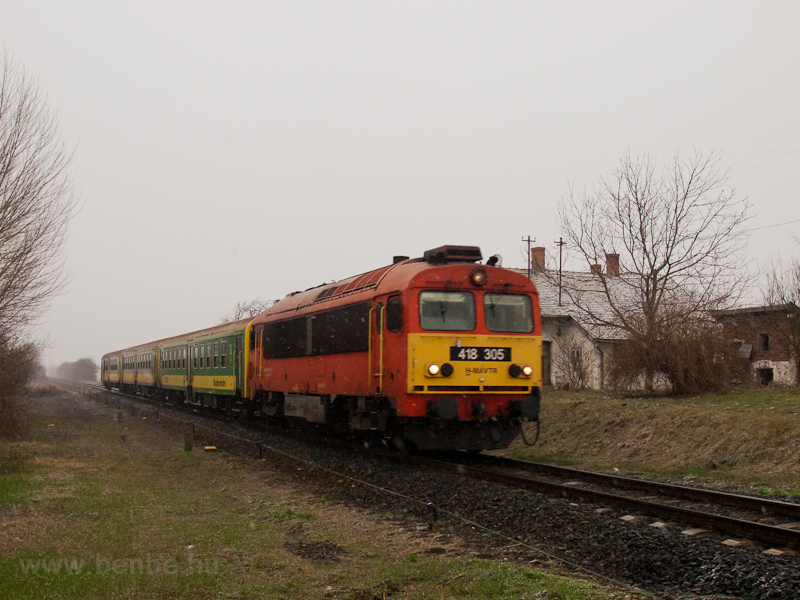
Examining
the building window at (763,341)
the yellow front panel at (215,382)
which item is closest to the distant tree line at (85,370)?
the yellow front panel at (215,382)

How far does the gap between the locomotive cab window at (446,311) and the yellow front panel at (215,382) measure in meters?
12.3

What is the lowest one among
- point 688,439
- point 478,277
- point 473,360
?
point 688,439

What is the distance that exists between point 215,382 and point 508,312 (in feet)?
49.6

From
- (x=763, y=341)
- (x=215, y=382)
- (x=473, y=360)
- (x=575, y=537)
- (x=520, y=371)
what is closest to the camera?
(x=575, y=537)

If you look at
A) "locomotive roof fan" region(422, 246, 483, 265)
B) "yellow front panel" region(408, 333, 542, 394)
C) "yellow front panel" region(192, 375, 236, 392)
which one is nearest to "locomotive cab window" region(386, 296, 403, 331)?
"yellow front panel" region(408, 333, 542, 394)

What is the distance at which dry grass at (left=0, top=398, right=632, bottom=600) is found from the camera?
5.41 metres

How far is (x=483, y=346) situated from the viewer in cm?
1135

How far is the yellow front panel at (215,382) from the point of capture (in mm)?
22317

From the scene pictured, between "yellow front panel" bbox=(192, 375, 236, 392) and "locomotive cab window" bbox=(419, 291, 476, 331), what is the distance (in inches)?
484

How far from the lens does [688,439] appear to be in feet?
41.2

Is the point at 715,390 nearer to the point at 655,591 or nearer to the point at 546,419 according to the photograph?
the point at 546,419

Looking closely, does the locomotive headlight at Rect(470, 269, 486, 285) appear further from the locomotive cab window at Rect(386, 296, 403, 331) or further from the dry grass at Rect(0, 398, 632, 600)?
the dry grass at Rect(0, 398, 632, 600)

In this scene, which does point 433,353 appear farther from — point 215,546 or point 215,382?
point 215,382

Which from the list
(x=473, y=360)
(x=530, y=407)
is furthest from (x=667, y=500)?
(x=473, y=360)
